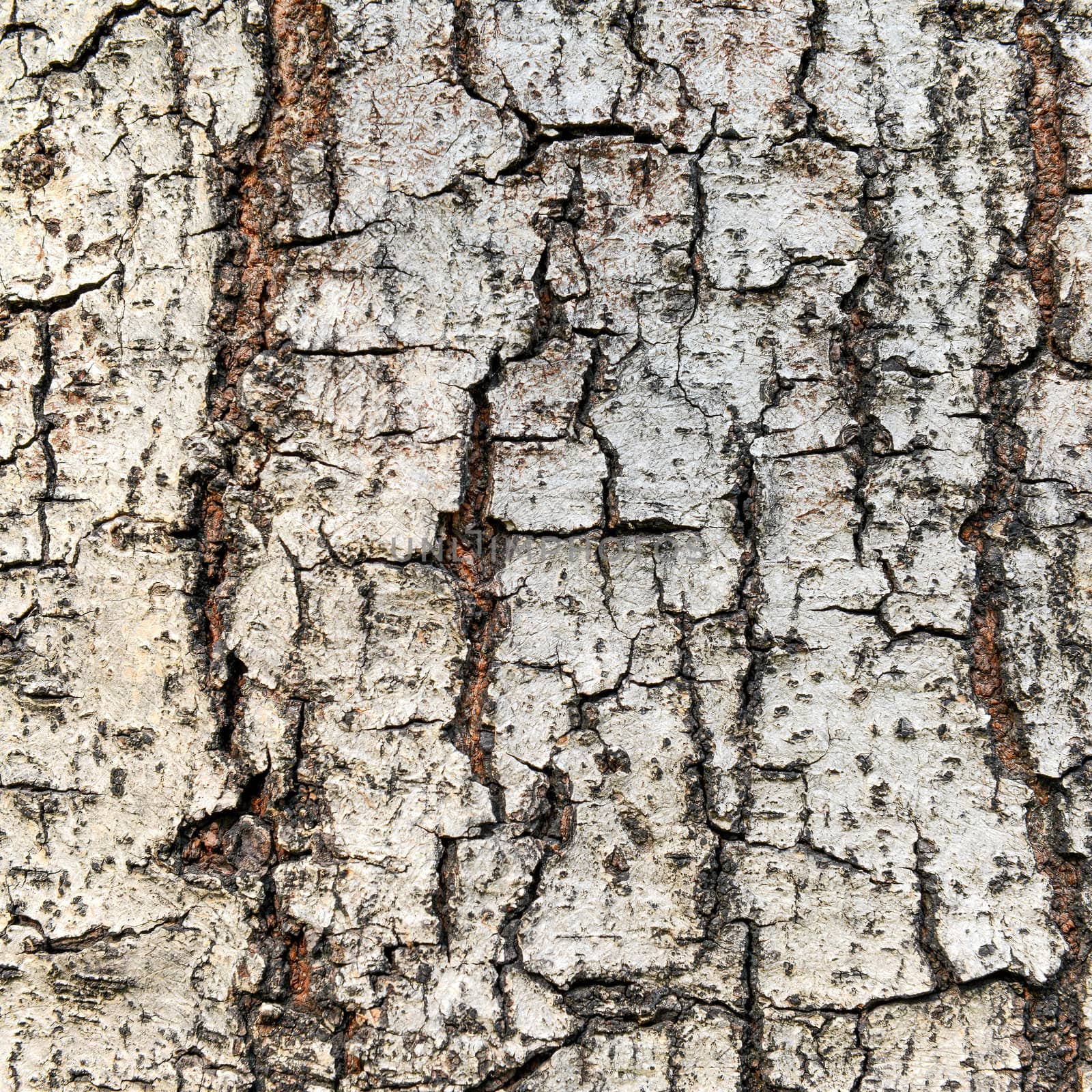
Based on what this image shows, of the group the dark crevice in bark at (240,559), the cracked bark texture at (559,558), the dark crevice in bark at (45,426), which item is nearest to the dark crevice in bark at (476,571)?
the cracked bark texture at (559,558)

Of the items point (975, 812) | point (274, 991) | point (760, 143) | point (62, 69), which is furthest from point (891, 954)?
point (62, 69)

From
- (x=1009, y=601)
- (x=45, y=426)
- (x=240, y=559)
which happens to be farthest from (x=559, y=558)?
(x=45, y=426)

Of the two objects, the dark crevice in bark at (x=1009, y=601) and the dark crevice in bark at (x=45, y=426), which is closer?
the dark crevice in bark at (x=1009, y=601)

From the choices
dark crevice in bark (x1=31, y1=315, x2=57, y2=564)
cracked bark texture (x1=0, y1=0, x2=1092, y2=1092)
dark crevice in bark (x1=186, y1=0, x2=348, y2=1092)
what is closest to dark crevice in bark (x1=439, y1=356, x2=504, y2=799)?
cracked bark texture (x1=0, y1=0, x2=1092, y2=1092)

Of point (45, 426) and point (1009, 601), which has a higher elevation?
point (45, 426)

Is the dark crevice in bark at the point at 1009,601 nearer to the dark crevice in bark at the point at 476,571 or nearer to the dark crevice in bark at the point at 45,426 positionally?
the dark crevice in bark at the point at 476,571

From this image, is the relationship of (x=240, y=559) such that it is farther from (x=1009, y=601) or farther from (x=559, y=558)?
(x=1009, y=601)

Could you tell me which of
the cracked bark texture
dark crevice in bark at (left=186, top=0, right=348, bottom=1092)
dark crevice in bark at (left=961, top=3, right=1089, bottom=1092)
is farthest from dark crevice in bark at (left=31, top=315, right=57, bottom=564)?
dark crevice in bark at (left=961, top=3, right=1089, bottom=1092)

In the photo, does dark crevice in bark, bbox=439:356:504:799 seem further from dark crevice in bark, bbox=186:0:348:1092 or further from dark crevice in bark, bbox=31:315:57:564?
dark crevice in bark, bbox=31:315:57:564

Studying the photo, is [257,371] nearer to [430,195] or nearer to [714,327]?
[430,195]

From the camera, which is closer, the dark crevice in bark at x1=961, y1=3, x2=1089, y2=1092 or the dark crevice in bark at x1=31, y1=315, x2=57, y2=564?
the dark crevice in bark at x1=961, y1=3, x2=1089, y2=1092
